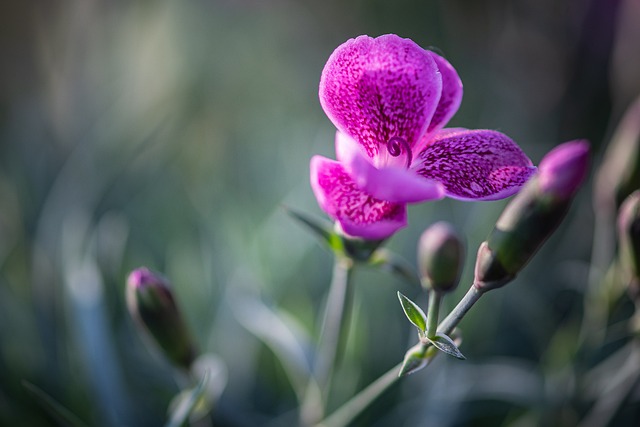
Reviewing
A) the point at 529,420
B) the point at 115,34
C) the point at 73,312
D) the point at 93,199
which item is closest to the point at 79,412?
the point at 73,312

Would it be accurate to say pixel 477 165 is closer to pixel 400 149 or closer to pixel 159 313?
pixel 400 149

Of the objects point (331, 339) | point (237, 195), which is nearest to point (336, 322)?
point (331, 339)

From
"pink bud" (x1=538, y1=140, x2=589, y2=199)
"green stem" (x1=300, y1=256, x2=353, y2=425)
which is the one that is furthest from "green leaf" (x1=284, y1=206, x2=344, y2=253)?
"pink bud" (x1=538, y1=140, x2=589, y2=199)

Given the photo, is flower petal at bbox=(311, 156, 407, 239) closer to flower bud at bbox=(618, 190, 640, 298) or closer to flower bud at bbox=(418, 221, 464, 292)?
flower bud at bbox=(418, 221, 464, 292)

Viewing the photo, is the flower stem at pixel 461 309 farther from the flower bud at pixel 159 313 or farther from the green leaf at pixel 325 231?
the flower bud at pixel 159 313

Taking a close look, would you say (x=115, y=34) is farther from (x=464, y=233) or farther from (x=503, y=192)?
(x=503, y=192)

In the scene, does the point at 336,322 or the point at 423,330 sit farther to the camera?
the point at 336,322

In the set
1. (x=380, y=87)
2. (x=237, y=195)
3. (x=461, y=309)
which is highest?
(x=380, y=87)
